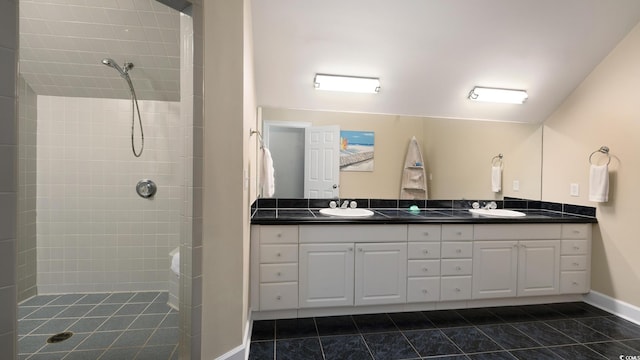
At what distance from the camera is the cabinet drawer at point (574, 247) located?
8.30 ft

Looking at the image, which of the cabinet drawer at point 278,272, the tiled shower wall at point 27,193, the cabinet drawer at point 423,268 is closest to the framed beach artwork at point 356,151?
the cabinet drawer at point 423,268

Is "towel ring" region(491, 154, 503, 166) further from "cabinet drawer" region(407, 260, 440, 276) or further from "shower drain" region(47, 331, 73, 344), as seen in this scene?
"shower drain" region(47, 331, 73, 344)

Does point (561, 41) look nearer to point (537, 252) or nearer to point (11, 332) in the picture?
point (537, 252)

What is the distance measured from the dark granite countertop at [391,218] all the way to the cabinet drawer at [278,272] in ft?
1.07

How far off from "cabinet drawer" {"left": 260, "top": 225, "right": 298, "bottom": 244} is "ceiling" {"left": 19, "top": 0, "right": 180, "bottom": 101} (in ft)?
4.85

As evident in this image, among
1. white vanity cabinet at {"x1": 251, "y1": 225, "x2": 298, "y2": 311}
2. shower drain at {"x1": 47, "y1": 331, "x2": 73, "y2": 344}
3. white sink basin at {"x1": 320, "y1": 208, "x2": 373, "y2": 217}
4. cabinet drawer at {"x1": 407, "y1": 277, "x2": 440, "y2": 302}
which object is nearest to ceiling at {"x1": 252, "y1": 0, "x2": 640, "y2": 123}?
white sink basin at {"x1": 320, "y1": 208, "x2": 373, "y2": 217}

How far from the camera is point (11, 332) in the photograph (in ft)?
2.64

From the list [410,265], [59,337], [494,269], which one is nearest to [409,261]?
[410,265]

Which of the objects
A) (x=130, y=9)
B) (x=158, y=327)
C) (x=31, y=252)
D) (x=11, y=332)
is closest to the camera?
(x=11, y=332)

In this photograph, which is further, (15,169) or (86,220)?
(86,220)

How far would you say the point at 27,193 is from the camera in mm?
2434

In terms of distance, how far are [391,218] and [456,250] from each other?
0.63 metres

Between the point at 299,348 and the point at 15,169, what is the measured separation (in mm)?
1718

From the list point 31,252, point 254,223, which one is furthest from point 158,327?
point 31,252
